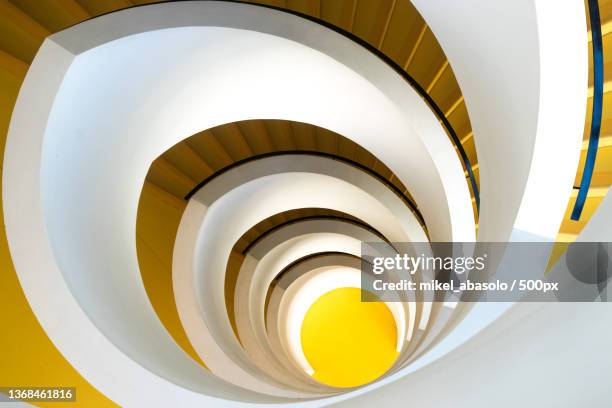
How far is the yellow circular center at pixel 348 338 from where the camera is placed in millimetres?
10828

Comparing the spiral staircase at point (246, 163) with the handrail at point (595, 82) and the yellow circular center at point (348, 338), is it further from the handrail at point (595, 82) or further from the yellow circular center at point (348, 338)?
the yellow circular center at point (348, 338)

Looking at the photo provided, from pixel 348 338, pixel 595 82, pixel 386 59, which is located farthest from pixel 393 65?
pixel 348 338

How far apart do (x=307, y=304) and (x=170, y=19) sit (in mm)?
9912

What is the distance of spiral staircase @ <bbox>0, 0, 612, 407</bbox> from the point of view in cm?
187

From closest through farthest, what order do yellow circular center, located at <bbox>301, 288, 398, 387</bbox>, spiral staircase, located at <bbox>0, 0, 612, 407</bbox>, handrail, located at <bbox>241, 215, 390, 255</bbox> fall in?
spiral staircase, located at <bbox>0, 0, 612, 407</bbox> < handrail, located at <bbox>241, 215, 390, 255</bbox> < yellow circular center, located at <bbox>301, 288, 398, 387</bbox>

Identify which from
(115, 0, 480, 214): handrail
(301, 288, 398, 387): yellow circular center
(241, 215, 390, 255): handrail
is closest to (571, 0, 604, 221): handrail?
(115, 0, 480, 214): handrail

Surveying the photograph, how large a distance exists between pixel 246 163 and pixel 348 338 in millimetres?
7154

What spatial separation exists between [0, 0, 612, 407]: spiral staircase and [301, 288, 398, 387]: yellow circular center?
623 centimetres

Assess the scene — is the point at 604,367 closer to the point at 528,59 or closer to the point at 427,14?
the point at 528,59

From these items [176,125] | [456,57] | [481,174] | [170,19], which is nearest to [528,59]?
[456,57]

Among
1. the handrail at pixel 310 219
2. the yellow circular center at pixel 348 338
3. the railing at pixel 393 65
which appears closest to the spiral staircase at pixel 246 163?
the railing at pixel 393 65

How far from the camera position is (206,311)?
4973 mm

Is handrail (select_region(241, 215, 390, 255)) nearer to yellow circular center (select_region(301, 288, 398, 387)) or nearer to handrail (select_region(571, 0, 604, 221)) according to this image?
yellow circular center (select_region(301, 288, 398, 387))

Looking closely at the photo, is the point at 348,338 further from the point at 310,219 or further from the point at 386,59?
the point at 386,59
